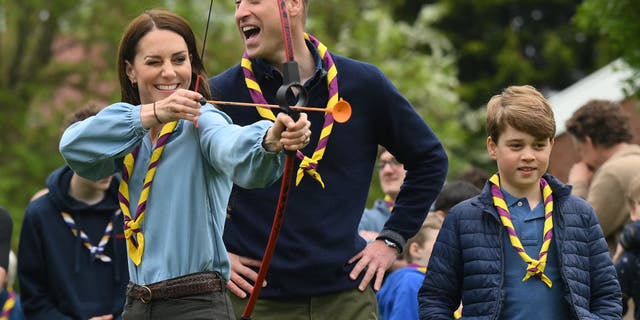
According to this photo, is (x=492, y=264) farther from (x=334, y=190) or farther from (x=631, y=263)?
(x=631, y=263)

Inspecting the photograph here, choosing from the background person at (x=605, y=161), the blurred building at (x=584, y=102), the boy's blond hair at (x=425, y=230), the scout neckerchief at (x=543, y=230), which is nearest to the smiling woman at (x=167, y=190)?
the scout neckerchief at (x=543, y=230)

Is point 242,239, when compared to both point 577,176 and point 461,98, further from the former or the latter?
point 461,98

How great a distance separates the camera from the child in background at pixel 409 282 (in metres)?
7.38

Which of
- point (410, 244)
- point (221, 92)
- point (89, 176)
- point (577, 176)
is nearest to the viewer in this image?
point (89, 176)

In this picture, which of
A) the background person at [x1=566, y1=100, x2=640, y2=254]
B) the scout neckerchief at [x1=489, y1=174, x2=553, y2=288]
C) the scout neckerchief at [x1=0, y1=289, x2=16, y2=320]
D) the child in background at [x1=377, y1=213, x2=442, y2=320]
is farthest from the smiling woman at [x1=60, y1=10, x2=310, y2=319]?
the scout neckerchief at [x1=0, y1=289, x2=16, y2=320]

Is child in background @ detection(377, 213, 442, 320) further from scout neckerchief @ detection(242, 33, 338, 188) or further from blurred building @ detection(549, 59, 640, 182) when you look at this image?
blurred building @ detection(549, 59, 640, 182)

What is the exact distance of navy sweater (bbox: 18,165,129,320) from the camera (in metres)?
7.61

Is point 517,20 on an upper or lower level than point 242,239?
upper

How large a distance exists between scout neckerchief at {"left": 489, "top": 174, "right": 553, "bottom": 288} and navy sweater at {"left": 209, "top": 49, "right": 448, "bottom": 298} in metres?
0.60

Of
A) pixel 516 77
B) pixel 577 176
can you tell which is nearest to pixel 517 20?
pixel 516 77

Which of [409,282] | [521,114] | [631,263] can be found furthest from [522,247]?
[631,263]

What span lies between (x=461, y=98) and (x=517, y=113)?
2526 cm

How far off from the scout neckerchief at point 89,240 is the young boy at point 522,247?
247 centimetres

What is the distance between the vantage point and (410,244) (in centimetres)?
809
